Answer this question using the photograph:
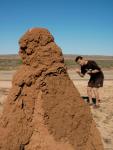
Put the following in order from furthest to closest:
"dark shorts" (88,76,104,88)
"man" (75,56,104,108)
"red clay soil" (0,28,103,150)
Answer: "dark shorts" (88,76,104,88), "man" (75,56,104,108), "red clay soil" (0,28,103,150)

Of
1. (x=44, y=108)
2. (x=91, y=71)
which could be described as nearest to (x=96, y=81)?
(x=91, y=71)

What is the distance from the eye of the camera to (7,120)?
5152mm

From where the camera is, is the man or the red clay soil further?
the man

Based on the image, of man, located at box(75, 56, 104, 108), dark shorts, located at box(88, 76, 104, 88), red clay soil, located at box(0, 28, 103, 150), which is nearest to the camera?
red clay soil, located at box(0, 28, 103, 150)

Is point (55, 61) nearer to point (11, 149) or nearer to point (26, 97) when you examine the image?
point (26, 97)

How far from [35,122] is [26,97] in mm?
443

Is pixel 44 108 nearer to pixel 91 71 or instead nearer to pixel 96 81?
pixel 91 71

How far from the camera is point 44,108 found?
513 centimetres

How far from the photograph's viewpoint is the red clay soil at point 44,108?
5102 mm

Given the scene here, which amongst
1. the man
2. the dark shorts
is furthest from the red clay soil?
the dark shorts

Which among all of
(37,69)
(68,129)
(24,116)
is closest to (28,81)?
(37,69)

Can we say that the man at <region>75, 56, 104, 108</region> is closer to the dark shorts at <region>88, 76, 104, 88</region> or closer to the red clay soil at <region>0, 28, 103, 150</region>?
the dark shorts at <region>88, 76, 104, 88</region>

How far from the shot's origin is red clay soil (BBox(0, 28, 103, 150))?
5.10m

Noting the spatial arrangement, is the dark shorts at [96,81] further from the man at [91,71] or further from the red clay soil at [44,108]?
the red clay soil at [44,108]
